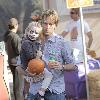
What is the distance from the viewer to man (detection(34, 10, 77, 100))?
4492mm

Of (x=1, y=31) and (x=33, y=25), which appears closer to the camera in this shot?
(x=33, y=25)

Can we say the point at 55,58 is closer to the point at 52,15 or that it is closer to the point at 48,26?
the point at 48,26

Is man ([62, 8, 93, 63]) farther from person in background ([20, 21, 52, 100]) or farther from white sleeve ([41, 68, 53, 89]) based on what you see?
white sleeve ([41, 68, 53, 89])

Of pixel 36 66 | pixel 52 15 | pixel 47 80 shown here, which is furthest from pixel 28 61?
pixel 52 15

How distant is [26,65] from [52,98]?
59 centimetres

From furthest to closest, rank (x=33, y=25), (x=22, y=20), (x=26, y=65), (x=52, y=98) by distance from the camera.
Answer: (x=22, y=20), (x=33, y=25), (x=26, y=65), (x=52, y=98)

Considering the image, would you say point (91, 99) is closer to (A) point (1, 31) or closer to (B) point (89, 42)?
(B) point (89, 42)

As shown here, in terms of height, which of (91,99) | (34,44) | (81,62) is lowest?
(91,99)

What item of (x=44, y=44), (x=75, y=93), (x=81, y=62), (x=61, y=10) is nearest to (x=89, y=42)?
(x=81, y=62)

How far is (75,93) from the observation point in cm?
754

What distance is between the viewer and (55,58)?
4.50m

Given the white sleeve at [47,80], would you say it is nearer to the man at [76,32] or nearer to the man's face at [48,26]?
the man's face at [48,26]

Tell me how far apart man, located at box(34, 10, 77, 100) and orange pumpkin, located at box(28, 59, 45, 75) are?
0.24 ft

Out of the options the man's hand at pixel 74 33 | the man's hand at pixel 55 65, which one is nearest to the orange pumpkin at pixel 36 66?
the man's hand at pixel 55 65
